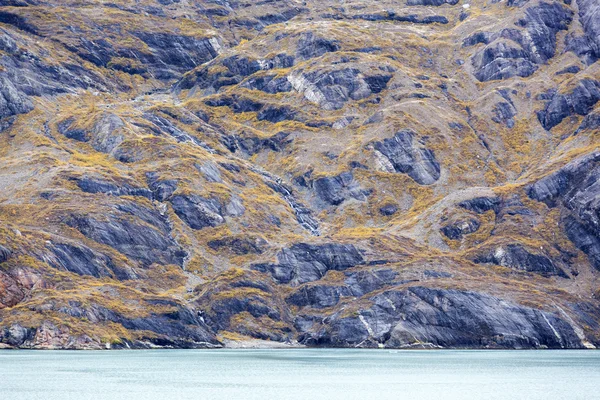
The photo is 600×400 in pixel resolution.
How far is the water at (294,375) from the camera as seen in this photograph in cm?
9125

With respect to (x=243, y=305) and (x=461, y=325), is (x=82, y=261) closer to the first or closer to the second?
(x=243, y=305)

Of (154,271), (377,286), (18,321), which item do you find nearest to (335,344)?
(377,286)

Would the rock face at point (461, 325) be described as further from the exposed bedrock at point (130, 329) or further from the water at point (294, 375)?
the exposed bedrock at point (130, 329)

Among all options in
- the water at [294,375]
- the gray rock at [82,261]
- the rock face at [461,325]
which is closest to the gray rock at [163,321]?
the water at [294,375]

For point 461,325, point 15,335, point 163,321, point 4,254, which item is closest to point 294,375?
point 15,335

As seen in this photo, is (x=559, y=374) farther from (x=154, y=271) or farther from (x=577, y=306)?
(x=154, y=271)

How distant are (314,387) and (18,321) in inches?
2977

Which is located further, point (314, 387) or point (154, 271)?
point (154, 271)

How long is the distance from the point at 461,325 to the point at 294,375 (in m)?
70.6

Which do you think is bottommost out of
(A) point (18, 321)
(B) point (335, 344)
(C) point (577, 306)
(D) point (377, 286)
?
(A) point (18, 321)

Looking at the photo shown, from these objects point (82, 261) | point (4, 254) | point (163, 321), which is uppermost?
point (82, 261)

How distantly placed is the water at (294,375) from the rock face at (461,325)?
13.6 meters

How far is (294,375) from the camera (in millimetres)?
114188

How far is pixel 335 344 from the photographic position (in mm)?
179250
